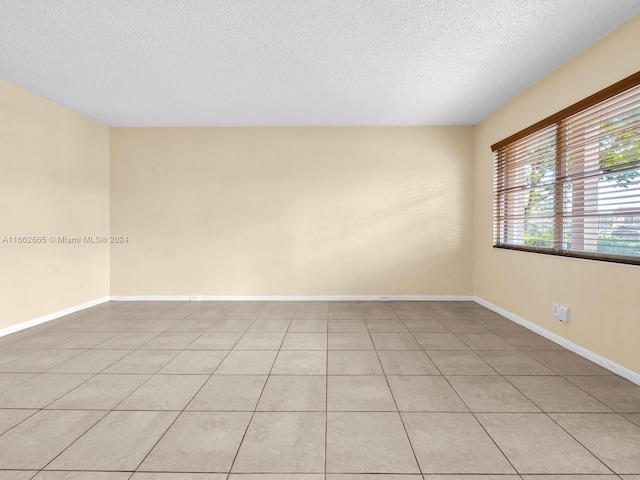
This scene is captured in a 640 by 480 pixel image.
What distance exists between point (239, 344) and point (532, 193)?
11.7 feet

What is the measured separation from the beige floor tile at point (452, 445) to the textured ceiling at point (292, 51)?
2.75 m

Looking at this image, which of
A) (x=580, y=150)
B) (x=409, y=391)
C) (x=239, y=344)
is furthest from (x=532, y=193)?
(x=239, y=344)

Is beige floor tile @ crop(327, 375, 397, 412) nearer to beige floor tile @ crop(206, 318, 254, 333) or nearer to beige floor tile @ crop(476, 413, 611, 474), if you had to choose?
beige floor tile @ crop(476, 413, 611, 474)

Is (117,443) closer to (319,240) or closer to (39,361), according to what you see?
(39,361)

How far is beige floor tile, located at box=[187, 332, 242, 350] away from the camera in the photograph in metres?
3.12

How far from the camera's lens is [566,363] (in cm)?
272

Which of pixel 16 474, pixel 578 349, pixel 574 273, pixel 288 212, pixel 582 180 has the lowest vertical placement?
pixel 16 474

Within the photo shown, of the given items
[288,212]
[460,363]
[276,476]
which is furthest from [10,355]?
[460,363]

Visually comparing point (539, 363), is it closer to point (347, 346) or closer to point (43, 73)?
point (347, 346)

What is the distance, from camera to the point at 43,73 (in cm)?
331

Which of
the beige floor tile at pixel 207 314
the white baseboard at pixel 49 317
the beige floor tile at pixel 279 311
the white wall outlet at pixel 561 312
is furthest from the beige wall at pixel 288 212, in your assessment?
the white wall outlet at pixel 561 312

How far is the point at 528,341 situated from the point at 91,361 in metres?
4.07

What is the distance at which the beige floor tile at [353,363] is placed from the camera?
2.58 meters

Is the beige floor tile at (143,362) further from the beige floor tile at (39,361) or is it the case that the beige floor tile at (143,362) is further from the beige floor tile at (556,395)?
the beige floor tile at (556,395)
